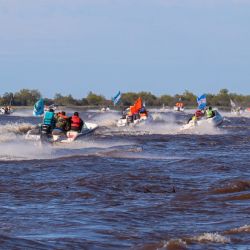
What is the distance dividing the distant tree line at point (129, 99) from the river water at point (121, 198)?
4953 inches

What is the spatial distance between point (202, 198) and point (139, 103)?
33387mm

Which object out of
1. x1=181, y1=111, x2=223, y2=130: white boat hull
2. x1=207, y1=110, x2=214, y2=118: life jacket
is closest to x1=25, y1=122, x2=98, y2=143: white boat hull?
x1=181, y1=111, x2=223, y2=130: white boat hull

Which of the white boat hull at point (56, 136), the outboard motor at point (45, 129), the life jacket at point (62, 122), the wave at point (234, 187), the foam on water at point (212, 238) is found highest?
the life jacket at point (62, 122)

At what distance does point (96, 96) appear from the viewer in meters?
176

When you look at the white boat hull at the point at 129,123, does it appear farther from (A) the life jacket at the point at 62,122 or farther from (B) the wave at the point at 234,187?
(B) the wave at the point at 234,187

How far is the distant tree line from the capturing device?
157250mm

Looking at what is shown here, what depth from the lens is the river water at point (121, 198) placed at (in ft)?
37.9

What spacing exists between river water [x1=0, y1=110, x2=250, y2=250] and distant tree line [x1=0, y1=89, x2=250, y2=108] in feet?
413

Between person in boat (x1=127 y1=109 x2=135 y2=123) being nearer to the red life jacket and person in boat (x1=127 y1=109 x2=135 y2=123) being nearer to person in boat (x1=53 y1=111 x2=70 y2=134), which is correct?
the red life jacket

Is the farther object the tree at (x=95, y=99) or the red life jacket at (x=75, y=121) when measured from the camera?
the tree at (x=95, y=99)

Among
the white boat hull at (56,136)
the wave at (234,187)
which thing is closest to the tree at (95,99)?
the white boat hull at (56,136)

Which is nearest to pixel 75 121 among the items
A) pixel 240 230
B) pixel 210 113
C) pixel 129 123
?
pixel 210 113

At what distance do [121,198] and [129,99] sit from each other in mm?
161295

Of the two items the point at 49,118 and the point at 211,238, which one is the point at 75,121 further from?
the point at 211,238
